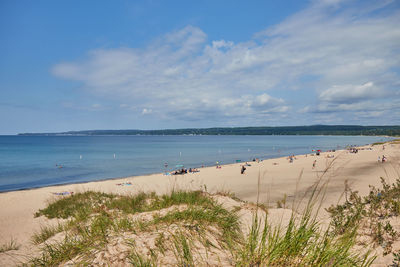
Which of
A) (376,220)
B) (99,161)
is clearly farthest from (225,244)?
(99,161)

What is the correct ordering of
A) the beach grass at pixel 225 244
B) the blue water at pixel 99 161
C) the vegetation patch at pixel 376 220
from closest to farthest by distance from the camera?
the beach grass at pixel 225 244 → the vegetation patch at pixel 376 220 → the blue water at pixel 99 161

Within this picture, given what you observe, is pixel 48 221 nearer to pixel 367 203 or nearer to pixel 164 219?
pixel 164 219

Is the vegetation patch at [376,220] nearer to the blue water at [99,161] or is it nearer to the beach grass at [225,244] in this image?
the beach grass at [225,244]

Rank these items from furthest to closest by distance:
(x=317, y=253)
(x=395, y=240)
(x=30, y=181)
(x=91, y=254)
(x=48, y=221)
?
(x=30, y=181) < (x=48, y=221) < (x=395, y=240) < (x=91, y=254) < (x=317, y=253)

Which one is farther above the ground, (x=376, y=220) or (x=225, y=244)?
(x=225, y=244)

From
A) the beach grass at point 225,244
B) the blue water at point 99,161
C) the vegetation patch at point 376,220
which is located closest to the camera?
the beach grass at point 225,244

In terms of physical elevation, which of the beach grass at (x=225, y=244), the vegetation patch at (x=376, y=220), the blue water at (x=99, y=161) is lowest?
the blue water at (x=99, y=161)

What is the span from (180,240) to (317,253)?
1831 mm

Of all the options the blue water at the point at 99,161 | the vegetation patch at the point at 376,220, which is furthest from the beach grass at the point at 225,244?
the blue water at the point at 99,161

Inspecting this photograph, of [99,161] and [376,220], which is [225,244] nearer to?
[376,220]

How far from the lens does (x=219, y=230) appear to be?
13.6ft

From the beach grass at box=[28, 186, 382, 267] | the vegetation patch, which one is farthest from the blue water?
the vegetation patch

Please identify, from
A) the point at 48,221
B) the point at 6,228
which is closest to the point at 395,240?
the point at 48,221

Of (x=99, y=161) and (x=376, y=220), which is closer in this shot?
(x=376, y=220)
